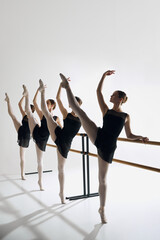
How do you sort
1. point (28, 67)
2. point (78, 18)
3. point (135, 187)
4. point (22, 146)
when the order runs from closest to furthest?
point (135, 187) < point (22, 146) < point (28, 67) < point (78, 18)

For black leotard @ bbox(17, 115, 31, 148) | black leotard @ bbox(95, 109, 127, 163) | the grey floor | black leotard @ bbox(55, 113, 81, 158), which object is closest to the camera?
the grey floor

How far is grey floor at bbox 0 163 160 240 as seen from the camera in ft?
8.27

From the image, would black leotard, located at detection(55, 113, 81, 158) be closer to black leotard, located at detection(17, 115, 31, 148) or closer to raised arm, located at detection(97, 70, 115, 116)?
raised arm, located at detection(97, 70, 115, 116)

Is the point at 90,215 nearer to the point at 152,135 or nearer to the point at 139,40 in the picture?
the point at 152,135

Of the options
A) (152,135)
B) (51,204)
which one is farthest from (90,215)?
(152,135)

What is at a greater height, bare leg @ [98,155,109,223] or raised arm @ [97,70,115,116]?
raised arm @ [97,70,115,116]

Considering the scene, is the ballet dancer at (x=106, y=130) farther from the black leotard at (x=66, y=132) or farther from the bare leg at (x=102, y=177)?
the black leotard at (x=66, y=132)

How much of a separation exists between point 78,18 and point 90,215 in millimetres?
4741

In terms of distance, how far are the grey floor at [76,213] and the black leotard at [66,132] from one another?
696 millimetres

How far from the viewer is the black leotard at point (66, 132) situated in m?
3.33

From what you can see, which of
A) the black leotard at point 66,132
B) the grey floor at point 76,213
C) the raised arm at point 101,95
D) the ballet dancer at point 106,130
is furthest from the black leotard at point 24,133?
the raised arm at point 101,95

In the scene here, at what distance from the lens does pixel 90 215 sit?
3.03 m

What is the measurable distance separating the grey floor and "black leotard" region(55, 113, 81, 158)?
696 millimetres

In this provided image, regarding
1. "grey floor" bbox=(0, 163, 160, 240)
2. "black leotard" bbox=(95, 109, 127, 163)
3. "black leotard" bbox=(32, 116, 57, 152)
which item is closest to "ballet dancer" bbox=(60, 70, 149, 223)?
"black leotard" bbox=(95, 109, 127, 163)
